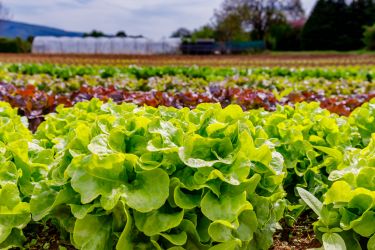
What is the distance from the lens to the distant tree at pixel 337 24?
41.7 meters

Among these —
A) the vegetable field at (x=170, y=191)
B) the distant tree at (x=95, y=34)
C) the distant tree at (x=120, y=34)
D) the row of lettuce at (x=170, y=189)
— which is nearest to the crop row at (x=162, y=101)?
the vegetable field at (x=170, y=191)

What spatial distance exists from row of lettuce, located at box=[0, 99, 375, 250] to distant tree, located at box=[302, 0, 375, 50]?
41788mm

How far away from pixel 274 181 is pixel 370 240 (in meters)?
0.45

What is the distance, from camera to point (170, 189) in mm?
1933

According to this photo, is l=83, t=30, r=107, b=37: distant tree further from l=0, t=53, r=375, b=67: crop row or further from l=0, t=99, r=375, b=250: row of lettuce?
l=0, t=99, r=375, b=250: row of lettuce

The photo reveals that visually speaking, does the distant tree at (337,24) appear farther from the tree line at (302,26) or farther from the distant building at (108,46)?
the distant building at (108,46)

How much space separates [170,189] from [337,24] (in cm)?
4342

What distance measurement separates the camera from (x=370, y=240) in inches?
75.4

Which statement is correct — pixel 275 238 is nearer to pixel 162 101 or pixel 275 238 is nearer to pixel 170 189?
pixel 170 189

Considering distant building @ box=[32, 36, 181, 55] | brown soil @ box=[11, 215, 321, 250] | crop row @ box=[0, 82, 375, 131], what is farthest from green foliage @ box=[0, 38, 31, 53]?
brown soil @ box=[11, 215, 321, 250]

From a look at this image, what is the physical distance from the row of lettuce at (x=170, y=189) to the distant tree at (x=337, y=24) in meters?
41.8

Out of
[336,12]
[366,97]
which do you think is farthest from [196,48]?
[366,97]

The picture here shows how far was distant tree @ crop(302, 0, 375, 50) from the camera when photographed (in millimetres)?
41656

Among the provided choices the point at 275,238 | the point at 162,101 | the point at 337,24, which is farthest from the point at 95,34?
the point at 275,238
